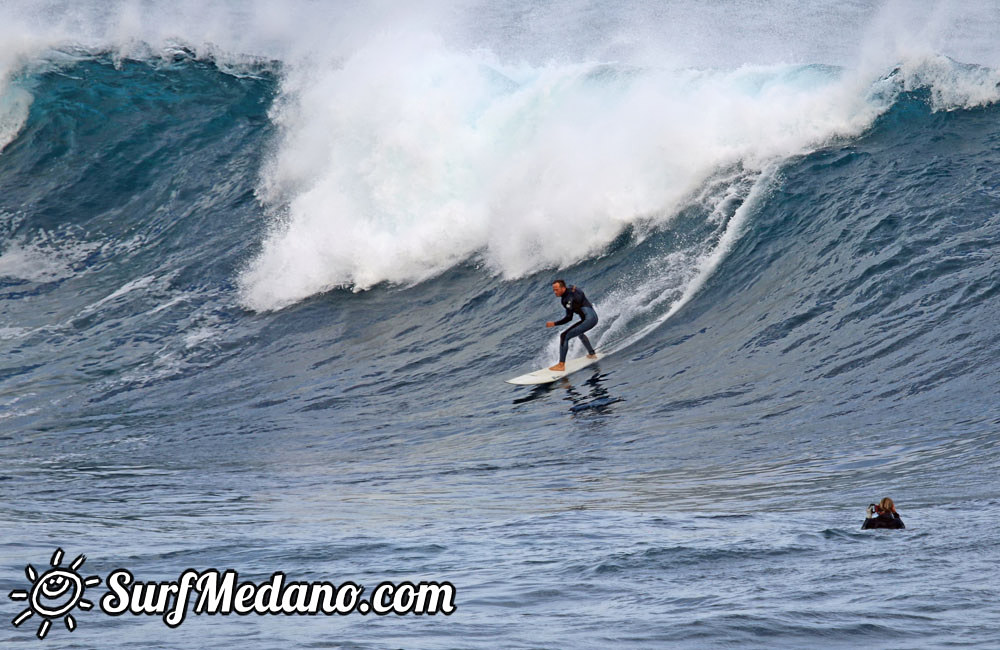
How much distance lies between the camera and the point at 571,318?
13.0 m

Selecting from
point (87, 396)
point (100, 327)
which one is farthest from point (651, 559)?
point (100, 327)

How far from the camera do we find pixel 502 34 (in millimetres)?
20125

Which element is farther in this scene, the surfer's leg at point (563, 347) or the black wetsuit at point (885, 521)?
the surfer's leg at point (563, 347)

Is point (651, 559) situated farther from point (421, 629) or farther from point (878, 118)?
point (878, 118)

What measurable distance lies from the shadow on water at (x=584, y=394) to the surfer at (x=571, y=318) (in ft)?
0.85

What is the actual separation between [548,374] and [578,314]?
2.91ft

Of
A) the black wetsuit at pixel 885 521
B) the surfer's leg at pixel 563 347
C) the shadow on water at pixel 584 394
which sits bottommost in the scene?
the black wetsuit at pixel 885 521

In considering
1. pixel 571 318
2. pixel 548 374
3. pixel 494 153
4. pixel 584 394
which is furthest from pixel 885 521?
pixel 494 153

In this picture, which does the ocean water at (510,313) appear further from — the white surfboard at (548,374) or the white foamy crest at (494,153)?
the white surfboard at (548,374)

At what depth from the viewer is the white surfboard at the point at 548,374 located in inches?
497

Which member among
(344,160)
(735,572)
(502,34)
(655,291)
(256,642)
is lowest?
(256,642)

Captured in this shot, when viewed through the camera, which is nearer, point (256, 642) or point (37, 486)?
point (256, 642)

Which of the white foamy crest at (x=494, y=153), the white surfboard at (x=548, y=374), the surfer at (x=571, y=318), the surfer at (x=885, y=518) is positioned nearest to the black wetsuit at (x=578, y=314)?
A: the surfer at (x=571, y=318)

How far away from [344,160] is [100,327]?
4.60 metres
